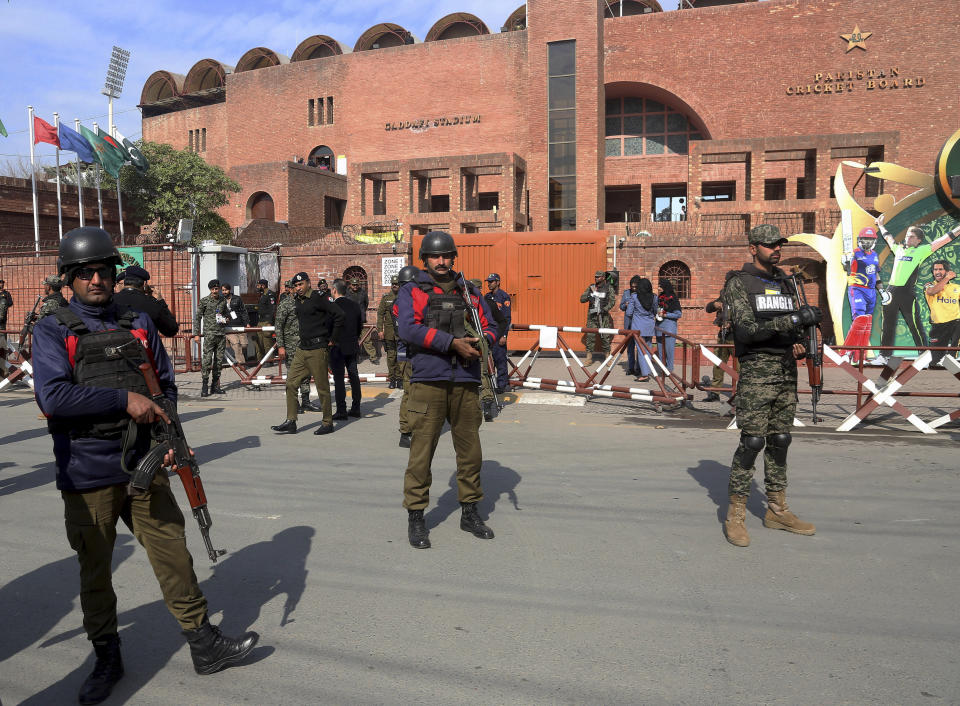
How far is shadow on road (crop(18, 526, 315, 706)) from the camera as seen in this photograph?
119 inches

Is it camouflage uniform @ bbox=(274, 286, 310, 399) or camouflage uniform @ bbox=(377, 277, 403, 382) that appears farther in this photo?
camouflage uniform @ bbox=(377, 277, 403, 382)

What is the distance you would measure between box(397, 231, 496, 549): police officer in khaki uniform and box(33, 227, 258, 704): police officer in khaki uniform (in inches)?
72.7

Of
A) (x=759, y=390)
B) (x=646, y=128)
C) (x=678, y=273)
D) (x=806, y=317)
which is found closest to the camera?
(x=806, y=317)

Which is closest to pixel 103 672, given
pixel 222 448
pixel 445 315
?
pixel 445 315

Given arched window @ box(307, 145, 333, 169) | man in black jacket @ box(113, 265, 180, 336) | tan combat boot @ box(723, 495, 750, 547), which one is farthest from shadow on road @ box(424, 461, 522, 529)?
arched window @ box(307, 145, 333, 169)

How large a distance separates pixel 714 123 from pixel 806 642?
3194 cm

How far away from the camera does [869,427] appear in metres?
8.50

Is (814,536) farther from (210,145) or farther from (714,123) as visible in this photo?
(210,145)

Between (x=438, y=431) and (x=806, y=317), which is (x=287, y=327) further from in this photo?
(x=806, y=317)

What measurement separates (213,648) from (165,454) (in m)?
0.86

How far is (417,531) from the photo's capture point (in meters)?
4.54

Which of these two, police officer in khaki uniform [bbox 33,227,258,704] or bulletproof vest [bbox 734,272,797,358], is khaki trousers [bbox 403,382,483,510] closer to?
police officer in khaki uniform [bbox 33,227,258,704]

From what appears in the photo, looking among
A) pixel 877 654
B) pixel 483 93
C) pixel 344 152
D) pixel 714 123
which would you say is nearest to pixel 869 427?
pixel 877 654

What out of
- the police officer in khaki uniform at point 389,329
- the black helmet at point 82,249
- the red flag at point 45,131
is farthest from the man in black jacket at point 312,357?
the red flag at point 45,131
